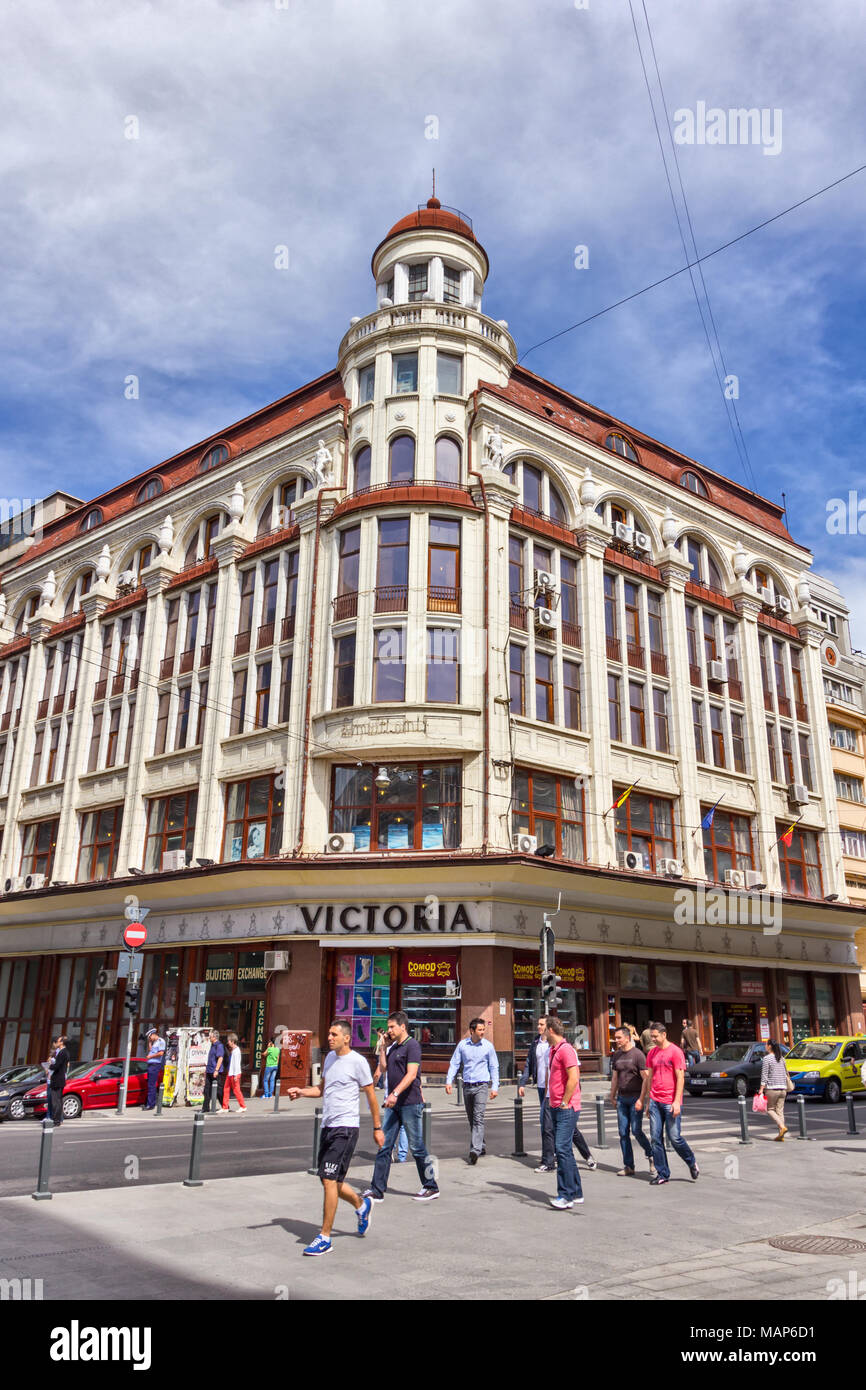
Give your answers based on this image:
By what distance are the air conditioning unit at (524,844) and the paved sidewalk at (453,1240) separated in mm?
16031

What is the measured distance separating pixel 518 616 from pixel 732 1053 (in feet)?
44.7

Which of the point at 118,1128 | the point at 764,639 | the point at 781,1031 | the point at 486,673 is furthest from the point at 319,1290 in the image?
the point at 764,639

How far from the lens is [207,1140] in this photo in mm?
16406

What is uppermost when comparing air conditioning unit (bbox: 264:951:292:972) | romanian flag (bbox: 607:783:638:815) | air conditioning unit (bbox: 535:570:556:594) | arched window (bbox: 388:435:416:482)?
arched window (bbox: 388:435:416:482)

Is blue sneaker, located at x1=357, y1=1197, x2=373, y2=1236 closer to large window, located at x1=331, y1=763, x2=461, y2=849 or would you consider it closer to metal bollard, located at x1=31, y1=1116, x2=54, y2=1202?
metal bollard, located at x1=31, y1=1116, x2=54, y2=1202

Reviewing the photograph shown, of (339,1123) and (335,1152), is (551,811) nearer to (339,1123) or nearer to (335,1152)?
(339,1123)

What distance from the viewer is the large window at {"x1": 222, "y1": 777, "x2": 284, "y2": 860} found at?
31.3 m

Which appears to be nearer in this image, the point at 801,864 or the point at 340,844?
the point at 340,844

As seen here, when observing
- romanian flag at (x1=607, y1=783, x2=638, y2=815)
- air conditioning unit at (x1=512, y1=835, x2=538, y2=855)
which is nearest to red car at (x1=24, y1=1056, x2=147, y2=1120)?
air conditioning unit at (x1=512, y1=835, x2=538, y2=855)

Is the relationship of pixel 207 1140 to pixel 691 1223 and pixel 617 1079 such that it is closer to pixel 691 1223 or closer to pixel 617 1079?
pixel 617 1079

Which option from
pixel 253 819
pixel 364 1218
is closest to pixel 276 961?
pixel 253 819

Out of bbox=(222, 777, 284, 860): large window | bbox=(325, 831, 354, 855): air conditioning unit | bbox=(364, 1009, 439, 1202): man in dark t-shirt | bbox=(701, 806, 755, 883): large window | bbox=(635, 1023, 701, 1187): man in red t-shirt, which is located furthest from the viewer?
bbox=(701, 806, 755, 883): large window

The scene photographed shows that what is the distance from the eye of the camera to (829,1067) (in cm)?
2497

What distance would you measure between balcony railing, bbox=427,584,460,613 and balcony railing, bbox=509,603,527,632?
1.91 m
